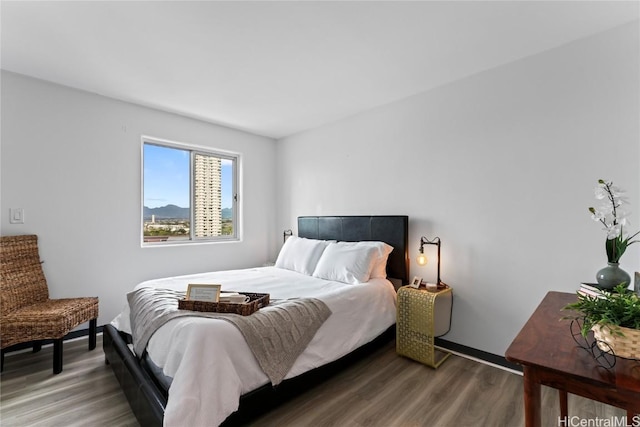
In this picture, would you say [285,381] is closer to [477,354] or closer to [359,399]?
[359,399]

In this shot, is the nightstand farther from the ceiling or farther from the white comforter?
the ceiling

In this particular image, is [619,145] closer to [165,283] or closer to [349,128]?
[349,128]

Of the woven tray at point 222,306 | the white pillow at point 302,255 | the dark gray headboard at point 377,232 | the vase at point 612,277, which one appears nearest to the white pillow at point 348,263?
the white pillow at point 302,255

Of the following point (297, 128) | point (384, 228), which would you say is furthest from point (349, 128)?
point (384, 228)

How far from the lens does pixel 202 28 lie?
1.93 metres

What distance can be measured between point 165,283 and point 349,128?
2643mm

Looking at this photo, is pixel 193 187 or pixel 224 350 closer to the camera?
pixel 224 350

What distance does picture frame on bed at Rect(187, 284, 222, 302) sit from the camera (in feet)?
6.05

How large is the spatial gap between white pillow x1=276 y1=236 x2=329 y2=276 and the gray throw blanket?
106cm

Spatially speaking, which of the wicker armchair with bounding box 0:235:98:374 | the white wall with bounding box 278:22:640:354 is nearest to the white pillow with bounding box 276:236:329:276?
the white wall with bounding box 278:22:640:354

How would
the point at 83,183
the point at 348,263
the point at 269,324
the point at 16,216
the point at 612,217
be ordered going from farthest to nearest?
the point at 83,183 < the point at 348,263 < the point at 16,216 < the point at 269,324 < the point at 612,217

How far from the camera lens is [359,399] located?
1.94m

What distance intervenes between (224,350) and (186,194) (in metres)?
2.79

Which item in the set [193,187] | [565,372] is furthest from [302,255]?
[565,372]
